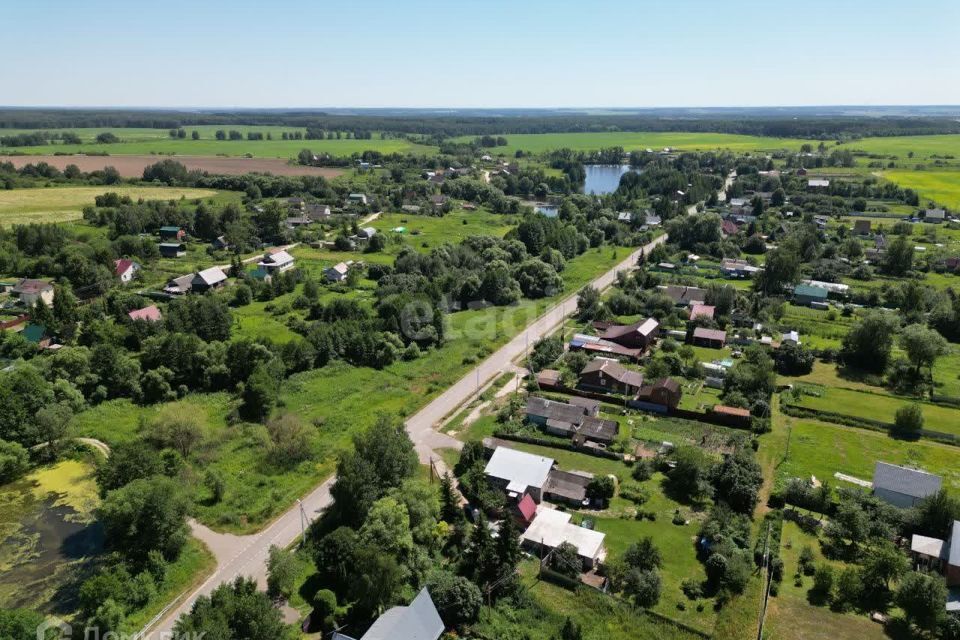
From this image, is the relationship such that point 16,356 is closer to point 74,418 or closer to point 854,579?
point 74,418

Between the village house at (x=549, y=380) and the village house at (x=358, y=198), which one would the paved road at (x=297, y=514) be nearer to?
the village house at (x=549, y=380)

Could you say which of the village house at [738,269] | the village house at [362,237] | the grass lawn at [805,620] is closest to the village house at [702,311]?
the village house at [738,269]

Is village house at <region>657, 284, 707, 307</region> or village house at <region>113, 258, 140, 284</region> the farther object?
village house at <region>113, 258, 140, 284</region>

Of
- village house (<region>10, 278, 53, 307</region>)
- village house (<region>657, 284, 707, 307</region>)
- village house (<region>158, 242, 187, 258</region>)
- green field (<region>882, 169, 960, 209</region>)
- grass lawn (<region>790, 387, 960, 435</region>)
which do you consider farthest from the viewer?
green field (<region>882, 169, 960, 209</region>)

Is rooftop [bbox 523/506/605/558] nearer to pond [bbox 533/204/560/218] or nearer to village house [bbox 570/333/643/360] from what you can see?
village house [bbox 570/333/643/360]

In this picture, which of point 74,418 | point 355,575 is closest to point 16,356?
point 74,418

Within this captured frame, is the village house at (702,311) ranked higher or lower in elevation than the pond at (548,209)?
lower

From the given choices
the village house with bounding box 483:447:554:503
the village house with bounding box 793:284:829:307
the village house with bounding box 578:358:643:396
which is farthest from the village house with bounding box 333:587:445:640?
the village house with bounding box 793:284:829:307
